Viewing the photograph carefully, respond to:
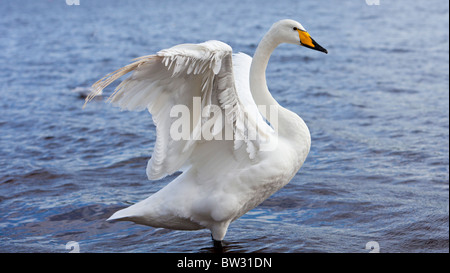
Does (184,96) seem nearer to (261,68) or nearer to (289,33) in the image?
(261,68)

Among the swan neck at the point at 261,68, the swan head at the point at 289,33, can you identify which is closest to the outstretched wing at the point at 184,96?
the swan neck at the point at 261,68

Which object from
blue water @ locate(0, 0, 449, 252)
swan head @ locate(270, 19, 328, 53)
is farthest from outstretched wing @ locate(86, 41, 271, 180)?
blue water @ locate(0, 0, 449, 252)

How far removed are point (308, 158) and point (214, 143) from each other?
11.1ft

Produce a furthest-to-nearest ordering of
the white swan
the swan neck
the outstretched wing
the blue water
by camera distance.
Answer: the blue water < the swan neck < the white swan < the outstretched wing

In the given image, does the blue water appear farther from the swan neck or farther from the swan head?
the swan head

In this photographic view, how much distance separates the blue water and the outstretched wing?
115cm

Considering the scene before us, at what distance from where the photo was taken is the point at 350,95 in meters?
11.3

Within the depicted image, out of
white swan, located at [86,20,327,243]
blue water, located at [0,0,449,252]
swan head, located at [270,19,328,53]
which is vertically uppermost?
swan head, located at [270,19,328,53]

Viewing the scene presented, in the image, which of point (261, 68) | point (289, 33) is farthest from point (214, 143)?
point (289, 33)

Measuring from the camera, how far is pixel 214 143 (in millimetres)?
4848

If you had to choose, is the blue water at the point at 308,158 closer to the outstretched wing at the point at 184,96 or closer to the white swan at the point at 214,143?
the white swan at the point at 214,143

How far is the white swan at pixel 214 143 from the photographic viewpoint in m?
4.27

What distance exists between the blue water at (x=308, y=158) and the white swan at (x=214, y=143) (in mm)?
651

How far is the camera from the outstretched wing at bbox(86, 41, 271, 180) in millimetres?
3922
